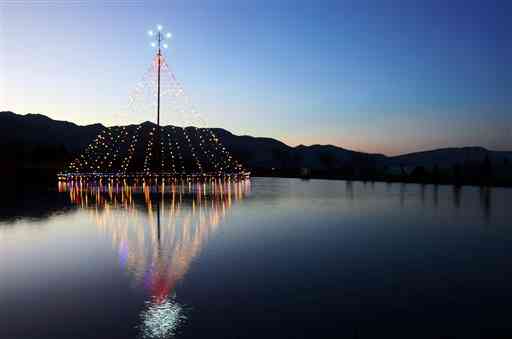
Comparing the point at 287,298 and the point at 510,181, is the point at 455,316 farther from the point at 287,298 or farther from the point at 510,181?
the point at 510,181

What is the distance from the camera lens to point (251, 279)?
30.1ft

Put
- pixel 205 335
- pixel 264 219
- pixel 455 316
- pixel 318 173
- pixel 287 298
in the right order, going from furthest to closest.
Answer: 1. pixel 318 173
2. pixel 264 219
3. pixel 287 298
4. pixel 455 316
5. pixel 205 335

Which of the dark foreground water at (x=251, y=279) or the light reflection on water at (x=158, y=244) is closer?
the dark foreground water at (x=251, y=279)

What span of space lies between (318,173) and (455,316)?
82.4m

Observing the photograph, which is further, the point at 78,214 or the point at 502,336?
the point at 78,214

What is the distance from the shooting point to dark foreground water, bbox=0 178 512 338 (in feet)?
21.4

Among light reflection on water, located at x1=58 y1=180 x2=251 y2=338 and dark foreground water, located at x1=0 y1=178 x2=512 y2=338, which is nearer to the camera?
dark foreground water, located at x1=0 y1=178 x2=512 y2=338

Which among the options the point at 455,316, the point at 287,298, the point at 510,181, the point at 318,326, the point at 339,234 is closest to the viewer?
the point at 318,326

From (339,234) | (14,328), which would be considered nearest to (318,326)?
(14,328)

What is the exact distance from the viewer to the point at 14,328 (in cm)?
637

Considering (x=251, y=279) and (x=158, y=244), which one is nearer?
(x=251, y=279)

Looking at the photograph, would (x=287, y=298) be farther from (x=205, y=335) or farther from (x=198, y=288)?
(x=205, y=335)

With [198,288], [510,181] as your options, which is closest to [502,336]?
[198,288]

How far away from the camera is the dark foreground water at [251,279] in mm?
6521
